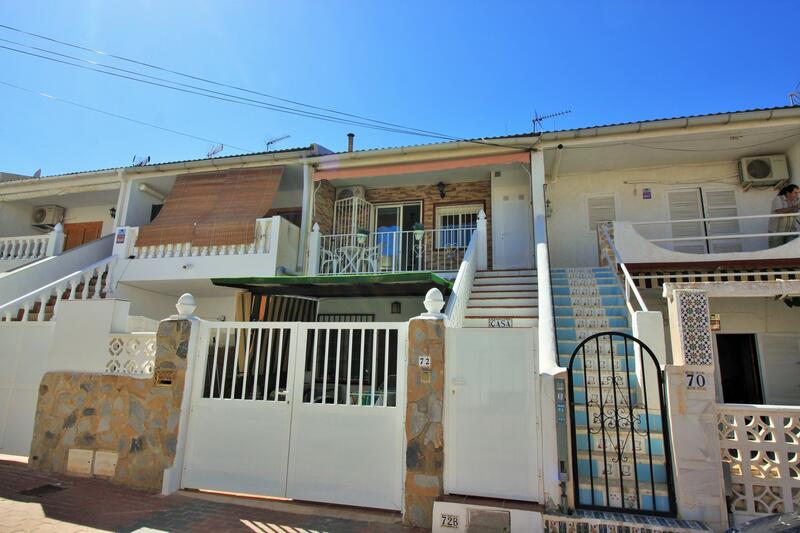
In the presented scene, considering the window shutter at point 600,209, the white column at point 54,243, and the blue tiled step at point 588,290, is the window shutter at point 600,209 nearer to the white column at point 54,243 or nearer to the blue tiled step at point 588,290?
the blue tiled step at point 588,290

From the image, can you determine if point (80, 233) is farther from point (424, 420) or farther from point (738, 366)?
point (738, 366)

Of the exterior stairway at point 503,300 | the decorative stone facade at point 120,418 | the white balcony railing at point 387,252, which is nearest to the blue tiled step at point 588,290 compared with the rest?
the exterior stairway at point 503,300

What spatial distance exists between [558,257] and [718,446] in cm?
714

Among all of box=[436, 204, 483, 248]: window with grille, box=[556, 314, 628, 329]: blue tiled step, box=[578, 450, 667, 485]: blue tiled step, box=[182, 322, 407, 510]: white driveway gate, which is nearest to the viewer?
box=[578, 450, 667, 485]: blue tiled step

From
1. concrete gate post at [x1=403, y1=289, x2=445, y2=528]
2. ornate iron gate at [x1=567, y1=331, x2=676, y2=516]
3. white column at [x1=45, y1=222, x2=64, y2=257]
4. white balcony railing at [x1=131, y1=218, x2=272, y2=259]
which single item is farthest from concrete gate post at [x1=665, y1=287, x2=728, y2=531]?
white column at [x1=45, y1=222, x2=64, y2=257]

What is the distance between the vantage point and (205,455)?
205 inches

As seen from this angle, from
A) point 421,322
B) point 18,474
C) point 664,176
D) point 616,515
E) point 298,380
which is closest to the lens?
point 616,515

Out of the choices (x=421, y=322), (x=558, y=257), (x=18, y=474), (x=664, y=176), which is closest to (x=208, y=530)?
(x=421, y=322)

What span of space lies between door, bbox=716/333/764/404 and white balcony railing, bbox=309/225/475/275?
5981mm

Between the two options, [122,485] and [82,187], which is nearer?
[122,485]

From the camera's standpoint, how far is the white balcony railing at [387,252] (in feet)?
33.9

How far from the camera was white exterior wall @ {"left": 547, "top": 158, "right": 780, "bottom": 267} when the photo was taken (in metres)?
10.0

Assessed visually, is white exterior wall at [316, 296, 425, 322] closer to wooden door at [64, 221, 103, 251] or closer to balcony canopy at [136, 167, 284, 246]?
balcony canopy at [136, 167, 284, 246]

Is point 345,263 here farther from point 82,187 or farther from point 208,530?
point 82,187
